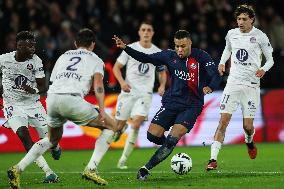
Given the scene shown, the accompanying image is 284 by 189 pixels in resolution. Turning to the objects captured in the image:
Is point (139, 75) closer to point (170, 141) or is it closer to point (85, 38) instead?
point (170, 141)

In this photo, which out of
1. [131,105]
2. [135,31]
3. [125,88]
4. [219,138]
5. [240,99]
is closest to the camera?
[219,138]

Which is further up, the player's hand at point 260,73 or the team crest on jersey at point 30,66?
the player's hand at point 260,73

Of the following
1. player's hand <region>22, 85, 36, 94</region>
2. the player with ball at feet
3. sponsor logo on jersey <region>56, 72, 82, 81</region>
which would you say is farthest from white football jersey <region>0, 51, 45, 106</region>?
sponsor logo on jersey <region>56, 72, 82, 81</region>

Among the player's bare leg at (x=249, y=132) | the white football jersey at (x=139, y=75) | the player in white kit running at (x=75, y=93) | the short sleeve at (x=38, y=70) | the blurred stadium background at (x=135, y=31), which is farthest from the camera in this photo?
the blurred stadium background at (x=135, y=31)

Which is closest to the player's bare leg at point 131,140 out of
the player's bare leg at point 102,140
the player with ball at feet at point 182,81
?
the player with ball at feet at point 182,81

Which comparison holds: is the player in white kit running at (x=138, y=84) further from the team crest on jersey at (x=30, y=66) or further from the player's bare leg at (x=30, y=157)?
the player's bare leg at (x=30, y=157)

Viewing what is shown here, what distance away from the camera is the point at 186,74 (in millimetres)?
11961

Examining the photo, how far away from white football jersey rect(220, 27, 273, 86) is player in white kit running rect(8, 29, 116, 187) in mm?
3140

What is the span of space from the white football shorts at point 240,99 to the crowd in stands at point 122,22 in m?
6.76

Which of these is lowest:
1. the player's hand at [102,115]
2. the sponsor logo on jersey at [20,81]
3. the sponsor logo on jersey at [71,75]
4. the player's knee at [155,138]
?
the player's knee at [155,138]

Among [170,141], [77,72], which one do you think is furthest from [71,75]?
[170,141]

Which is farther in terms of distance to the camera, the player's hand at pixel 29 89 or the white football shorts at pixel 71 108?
the player's hand at pixel 29 89

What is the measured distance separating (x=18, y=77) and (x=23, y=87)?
202 mm

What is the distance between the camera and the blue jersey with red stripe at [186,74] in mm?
11930
